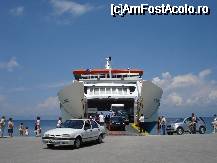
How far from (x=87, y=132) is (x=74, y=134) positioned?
1327 mm

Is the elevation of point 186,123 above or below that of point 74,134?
above

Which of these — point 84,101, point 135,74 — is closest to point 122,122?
point 84,101

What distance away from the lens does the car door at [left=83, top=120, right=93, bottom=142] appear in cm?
1795

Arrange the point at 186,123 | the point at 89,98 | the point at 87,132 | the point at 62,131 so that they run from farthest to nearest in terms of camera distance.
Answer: the point at 89,98, the point at 186,123, the point at 87,132, the point at 62,131

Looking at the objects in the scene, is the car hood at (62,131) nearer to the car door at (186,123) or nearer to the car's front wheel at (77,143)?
the car's front wheel at (77,143)

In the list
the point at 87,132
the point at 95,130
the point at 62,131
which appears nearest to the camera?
the point at 62,131

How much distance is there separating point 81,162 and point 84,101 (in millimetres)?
27273

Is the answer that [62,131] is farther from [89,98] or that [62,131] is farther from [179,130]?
[89,98]

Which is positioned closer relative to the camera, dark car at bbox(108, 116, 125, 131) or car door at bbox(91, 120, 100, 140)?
car door at bbox(91, 120, 100, 140)

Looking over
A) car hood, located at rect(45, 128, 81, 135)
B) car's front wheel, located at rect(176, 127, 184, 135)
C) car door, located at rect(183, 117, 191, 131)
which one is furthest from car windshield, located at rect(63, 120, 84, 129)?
car door, located at rect(183, 117, 191, 131)

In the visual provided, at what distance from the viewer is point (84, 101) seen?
39.1 meters

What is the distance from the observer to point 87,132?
59.6ft

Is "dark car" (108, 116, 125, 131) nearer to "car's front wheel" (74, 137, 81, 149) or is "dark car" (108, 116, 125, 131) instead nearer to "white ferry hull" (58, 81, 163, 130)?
"white ferry hull" (58, 81, 163, 130)

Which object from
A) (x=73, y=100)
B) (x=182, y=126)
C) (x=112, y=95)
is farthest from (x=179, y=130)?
(x=73, y=100)
